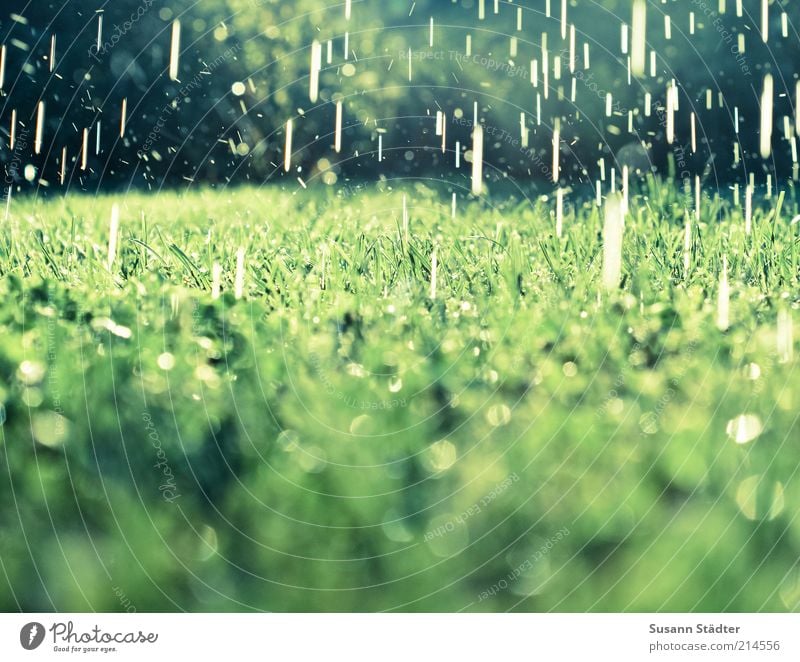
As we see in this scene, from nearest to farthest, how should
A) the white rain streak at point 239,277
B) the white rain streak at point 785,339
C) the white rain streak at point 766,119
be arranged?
the white rain streak at point 785,339, the white rain streak at point 239,277, the white rain streak at point 766,119

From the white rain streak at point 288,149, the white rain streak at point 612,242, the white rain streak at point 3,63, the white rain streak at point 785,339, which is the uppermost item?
the white rain streak at point 3,63

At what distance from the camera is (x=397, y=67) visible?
1889mm

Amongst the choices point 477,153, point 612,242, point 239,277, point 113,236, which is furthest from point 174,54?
point 612,242

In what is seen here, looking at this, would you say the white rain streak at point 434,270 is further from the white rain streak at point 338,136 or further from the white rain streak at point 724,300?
the white rain streak at point 724,300

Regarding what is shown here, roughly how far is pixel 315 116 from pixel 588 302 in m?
0.83

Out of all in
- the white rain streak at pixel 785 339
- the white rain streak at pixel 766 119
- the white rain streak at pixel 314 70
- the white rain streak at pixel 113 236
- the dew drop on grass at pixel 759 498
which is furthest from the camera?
the white rain streak at pixel 314 70

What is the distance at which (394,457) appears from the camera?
1.21 metres

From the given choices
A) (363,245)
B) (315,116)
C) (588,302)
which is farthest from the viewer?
(315,116)

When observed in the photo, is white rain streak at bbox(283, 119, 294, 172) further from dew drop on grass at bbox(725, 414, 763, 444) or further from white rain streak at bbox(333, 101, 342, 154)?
dew drop on grass at bbox(725, 414, 763, 444)

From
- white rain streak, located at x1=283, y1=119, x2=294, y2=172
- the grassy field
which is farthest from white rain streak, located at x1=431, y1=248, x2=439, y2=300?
white rain streak, located at x1=283, y1=119, x2=294, y2=172

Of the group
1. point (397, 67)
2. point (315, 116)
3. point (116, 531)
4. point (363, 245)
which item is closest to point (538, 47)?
point (397, 67)

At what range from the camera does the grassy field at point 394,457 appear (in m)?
1.20

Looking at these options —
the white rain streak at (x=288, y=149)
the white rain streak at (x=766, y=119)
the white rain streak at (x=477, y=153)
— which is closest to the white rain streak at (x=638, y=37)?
the white rain streak at (x=766, y=119)

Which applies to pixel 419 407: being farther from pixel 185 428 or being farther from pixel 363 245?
pixel 363 245
